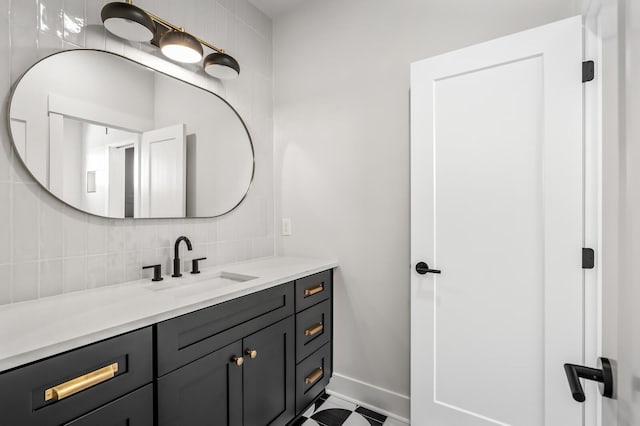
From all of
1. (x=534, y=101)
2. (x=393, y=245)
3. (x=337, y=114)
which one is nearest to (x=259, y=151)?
(x=337, y=114)

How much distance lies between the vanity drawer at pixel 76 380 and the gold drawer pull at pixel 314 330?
96 cm

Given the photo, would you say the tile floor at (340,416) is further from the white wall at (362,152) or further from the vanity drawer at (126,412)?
the vanity drawer at (126,412)

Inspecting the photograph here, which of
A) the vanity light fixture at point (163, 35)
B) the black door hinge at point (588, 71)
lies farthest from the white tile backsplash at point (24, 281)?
the black door hinge at point (588, 71)

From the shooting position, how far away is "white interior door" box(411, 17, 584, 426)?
4.29 ft

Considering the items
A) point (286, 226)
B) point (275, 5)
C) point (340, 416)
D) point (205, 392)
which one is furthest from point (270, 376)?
point (275, 5)

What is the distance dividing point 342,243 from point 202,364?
116 cm

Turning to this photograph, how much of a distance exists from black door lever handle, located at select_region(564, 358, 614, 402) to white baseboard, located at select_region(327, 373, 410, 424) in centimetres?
148

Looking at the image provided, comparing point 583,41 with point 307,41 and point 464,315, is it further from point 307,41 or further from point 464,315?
point 307,41

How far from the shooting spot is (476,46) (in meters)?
1.49

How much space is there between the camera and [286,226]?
237 cm

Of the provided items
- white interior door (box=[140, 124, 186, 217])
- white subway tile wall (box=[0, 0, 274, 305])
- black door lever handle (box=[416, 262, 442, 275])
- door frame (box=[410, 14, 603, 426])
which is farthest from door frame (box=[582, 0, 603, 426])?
white interior door (box=[140, 124, 186, 217])

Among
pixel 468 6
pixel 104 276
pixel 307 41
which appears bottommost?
pixel 104 276

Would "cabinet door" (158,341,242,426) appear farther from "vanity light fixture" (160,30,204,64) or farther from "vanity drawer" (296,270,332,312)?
"vanity light fixture" (160,30,204,64)

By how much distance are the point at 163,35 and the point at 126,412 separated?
5.62 feet
